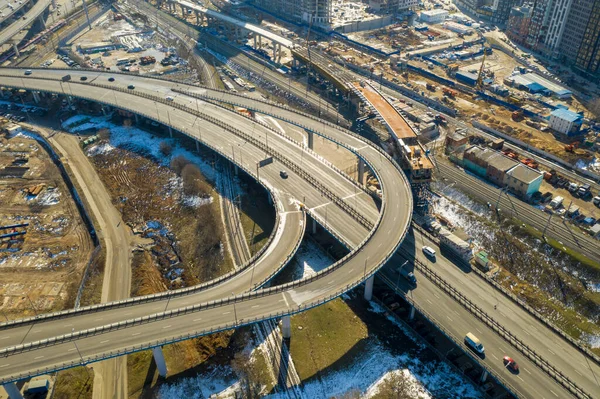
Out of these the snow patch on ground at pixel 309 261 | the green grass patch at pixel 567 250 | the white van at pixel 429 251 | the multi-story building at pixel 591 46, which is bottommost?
the snow patch on ground at pixel 309 261

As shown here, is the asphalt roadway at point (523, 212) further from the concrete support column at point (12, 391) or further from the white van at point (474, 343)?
the concrete support column at point (12, 391)

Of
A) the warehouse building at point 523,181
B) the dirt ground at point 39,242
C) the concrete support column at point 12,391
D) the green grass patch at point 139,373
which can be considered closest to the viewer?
the concrete support column at point 12,391

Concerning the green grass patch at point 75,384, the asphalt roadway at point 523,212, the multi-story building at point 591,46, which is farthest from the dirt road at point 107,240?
the multi-story building at point 591,46

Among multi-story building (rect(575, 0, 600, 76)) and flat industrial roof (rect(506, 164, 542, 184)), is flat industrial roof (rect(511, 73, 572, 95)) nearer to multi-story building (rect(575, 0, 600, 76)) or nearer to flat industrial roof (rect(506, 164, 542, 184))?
multi-story building (rect(575, 0, 600, 76))

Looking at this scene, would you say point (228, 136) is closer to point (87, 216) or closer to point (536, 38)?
point (87, 216)

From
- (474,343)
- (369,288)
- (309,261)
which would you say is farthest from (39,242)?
(474,343)
